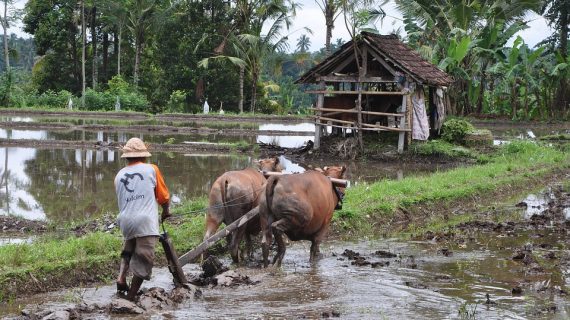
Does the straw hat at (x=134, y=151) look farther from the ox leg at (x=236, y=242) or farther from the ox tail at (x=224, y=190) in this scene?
the ox leg at (x=236, y=242)

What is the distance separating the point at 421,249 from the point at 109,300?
16.4ft

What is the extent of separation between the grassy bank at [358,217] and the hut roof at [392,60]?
3.38 meters

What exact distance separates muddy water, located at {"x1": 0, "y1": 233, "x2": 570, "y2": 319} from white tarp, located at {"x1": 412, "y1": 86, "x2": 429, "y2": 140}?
14.8 meters

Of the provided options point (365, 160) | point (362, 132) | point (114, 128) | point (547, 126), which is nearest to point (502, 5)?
point (547, 126)

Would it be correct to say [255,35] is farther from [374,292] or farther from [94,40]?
[374,292]

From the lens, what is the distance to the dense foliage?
35.3m

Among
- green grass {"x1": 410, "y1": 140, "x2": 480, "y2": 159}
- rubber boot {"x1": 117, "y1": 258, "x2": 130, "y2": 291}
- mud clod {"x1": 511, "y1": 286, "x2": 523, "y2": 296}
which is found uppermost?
green grass {"x1": 410, "y1": 140, "x2": 480, "y2": 159}

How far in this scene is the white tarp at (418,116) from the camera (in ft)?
82.2

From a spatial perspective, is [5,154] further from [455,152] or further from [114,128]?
[455,152]

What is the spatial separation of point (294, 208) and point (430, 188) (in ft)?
22.1

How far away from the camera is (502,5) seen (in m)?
35.0

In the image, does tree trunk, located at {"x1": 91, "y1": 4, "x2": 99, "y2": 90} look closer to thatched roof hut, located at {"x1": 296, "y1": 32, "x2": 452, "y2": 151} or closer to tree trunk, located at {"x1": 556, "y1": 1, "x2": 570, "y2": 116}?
thatched roof hut, located at {"x1": 296, "y1": 32, "x2": 452, "y2": 151}

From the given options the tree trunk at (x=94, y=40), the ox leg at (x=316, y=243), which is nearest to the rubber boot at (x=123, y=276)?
the ox leg at (x=316, y=243)

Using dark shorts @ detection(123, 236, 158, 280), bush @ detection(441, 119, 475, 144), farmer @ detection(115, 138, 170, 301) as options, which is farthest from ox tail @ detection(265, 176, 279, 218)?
bush @ detection(441, 119, 475, 144)
